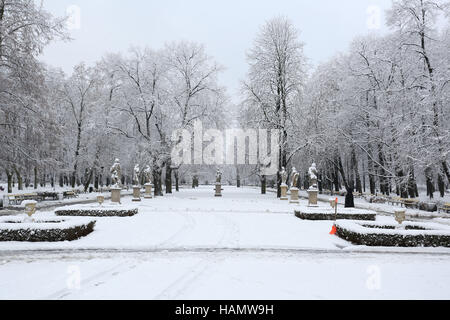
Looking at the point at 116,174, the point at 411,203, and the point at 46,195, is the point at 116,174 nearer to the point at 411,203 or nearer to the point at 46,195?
the point at 46,195

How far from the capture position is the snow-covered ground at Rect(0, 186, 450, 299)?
5512mm

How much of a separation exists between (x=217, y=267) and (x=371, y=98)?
25.4 metres

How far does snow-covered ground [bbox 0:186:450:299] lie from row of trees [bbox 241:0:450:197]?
37.4ft

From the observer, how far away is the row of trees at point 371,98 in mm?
18031

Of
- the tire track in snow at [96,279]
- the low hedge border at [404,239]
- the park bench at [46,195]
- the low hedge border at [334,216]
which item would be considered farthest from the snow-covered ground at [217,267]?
the park bench at [46,195]

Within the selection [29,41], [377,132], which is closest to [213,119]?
[377,132]

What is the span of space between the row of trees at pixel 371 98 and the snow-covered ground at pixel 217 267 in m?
11.4

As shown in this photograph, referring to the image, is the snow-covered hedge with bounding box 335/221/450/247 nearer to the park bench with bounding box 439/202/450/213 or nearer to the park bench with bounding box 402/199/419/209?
the park bench with bounding box 439/202/450/213

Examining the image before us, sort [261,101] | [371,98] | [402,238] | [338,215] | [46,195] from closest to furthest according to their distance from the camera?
1. [402,238]
2. [338,215]
3. [46,195]
4. [371,98]
5. [261,101]

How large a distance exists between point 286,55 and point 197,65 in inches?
357

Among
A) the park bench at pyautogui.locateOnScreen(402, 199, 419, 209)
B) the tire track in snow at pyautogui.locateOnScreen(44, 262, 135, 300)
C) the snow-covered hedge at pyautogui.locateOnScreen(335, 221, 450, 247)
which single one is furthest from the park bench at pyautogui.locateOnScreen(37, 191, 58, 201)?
the park bench at pyautogui.locateOnScreen(402, 199, 419, 209)

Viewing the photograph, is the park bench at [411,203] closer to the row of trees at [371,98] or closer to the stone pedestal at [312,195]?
the row of trees at [371,98]

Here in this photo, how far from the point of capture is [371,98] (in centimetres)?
2702

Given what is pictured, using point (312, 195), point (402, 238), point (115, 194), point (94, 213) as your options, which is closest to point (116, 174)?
point (115, 194)
